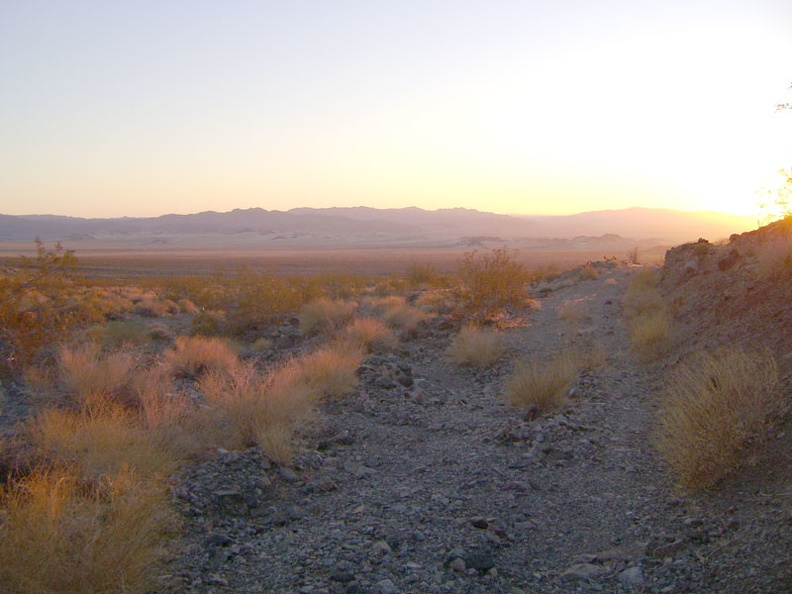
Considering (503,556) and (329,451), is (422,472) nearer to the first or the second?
(329,451)

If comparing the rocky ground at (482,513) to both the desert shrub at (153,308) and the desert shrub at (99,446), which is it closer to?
the desert shrub at (99,446)

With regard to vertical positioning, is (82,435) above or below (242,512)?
above

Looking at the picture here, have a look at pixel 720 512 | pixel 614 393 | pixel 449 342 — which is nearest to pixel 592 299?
pixel 449 342

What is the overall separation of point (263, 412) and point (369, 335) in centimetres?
738

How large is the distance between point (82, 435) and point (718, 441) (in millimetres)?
6234

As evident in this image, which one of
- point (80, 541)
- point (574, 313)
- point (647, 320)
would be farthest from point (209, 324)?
point (80, 541)

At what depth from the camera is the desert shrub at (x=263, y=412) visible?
746 cm

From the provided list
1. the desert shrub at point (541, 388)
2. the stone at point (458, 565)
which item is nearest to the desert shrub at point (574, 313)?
the desert shrub at point (541, 388)

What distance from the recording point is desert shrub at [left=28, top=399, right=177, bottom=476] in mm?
6262

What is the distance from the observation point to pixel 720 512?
5.13 m

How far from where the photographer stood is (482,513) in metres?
5.94

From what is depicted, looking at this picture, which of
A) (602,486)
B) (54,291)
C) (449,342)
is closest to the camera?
(602,486)

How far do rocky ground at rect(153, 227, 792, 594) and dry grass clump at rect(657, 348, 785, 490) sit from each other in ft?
0.63

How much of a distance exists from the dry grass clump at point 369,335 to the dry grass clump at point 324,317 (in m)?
1.80
